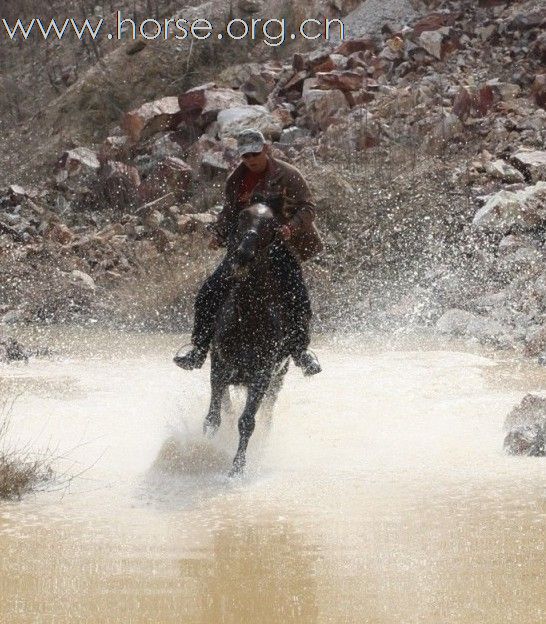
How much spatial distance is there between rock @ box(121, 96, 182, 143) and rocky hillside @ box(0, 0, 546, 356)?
26 mm

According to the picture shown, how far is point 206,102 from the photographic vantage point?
19.7 metres

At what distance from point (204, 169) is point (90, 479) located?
12040 mm

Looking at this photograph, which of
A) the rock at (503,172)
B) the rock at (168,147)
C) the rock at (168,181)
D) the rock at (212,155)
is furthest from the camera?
the rock at (168,147)

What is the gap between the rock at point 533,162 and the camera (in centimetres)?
1573

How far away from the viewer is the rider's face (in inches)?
294

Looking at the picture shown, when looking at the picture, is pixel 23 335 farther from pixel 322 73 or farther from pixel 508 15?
pixel 508 15

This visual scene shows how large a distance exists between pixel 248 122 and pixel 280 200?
38.9 feet

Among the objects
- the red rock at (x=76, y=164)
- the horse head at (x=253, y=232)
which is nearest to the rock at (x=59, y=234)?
the red rock at (x=76, y=164)

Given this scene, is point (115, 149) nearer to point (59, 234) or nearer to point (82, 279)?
point (59, 234)

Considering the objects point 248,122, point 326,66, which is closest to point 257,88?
point 326,66

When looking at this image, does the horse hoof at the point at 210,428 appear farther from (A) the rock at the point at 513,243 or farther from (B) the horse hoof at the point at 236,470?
(A) the rock at the point at 513,243

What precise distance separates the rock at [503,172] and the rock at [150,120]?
6.44 m

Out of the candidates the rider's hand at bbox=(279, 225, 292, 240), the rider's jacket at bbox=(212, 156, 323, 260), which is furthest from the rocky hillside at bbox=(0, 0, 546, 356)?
the rider's hand at bbox=(279, 225, 292, 240)

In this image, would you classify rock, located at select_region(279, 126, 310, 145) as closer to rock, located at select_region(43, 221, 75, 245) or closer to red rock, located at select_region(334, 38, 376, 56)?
red rock, located at select_region(334, 38, 376, 56)
